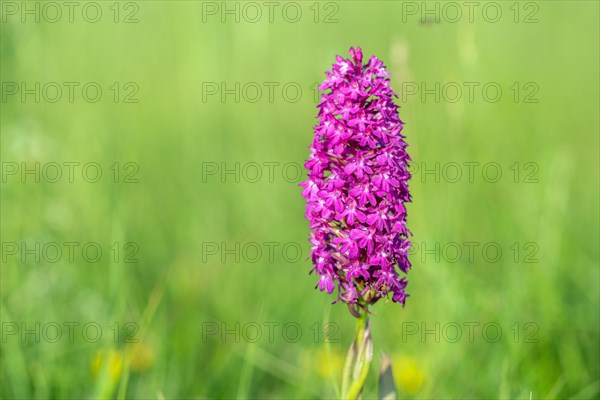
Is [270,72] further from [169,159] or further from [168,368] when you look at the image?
[168,368]

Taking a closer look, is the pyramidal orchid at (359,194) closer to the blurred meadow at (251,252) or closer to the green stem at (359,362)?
the green stem at (359,362)

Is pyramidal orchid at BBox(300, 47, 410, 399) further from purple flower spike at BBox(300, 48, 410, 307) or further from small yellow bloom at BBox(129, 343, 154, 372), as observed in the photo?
small yellow bloom at BBox(129, 343, 154, 372)

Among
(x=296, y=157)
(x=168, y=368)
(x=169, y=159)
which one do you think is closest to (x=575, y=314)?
(x=168, y=368)

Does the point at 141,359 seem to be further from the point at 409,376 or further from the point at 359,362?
the point at 359,362

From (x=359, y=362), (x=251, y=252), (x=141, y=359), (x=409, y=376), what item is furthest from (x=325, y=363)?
(x=251, y=252)

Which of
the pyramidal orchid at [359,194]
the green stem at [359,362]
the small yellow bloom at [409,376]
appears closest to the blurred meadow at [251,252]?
the small yellow bloom at [409,376]
